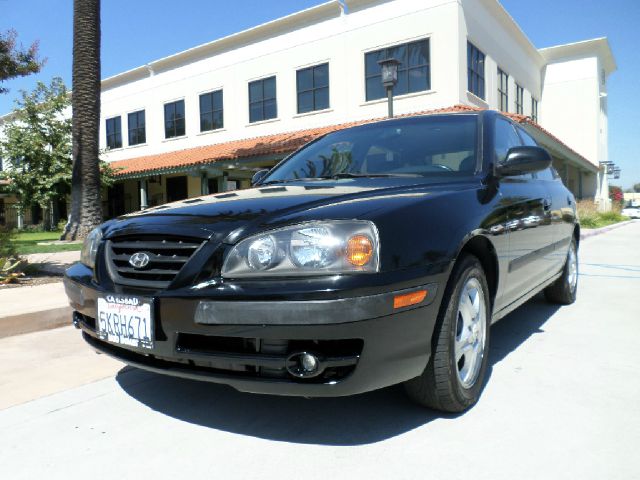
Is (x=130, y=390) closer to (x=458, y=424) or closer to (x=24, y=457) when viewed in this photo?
(x=24, y=457)

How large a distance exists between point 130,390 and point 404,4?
1444cm

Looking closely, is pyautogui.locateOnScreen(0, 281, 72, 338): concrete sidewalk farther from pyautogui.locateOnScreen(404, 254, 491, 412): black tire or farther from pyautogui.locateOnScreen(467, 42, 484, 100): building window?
pyautogui.locateOnScreen(467, 42, 484, 100): building window

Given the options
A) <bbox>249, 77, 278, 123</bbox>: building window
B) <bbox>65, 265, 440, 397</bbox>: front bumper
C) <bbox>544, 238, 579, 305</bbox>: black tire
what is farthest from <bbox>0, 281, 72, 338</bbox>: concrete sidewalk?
<bbox>249, 77, 278, 123</bbox>: building window

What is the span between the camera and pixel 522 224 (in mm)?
3238

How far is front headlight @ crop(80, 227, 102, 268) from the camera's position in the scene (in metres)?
2.63

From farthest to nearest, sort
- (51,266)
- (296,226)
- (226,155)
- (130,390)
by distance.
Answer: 1. (226,155)
2. (51,266)
3. (130,390)
4. (296,226)

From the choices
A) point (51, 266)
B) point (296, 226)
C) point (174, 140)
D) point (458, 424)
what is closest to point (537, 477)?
point (458, 424)

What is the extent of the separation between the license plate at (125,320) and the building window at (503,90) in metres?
17.9

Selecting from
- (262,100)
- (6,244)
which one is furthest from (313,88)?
(6,244)

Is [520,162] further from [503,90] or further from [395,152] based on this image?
[503,90]

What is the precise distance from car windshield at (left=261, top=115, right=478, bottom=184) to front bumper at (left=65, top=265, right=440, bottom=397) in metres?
1.14

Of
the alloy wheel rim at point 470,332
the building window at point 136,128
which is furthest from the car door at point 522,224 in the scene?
the building window at point 136,128

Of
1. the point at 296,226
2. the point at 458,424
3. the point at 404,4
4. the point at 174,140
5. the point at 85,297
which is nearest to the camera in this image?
the point at 296,226

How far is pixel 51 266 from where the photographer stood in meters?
7.11
